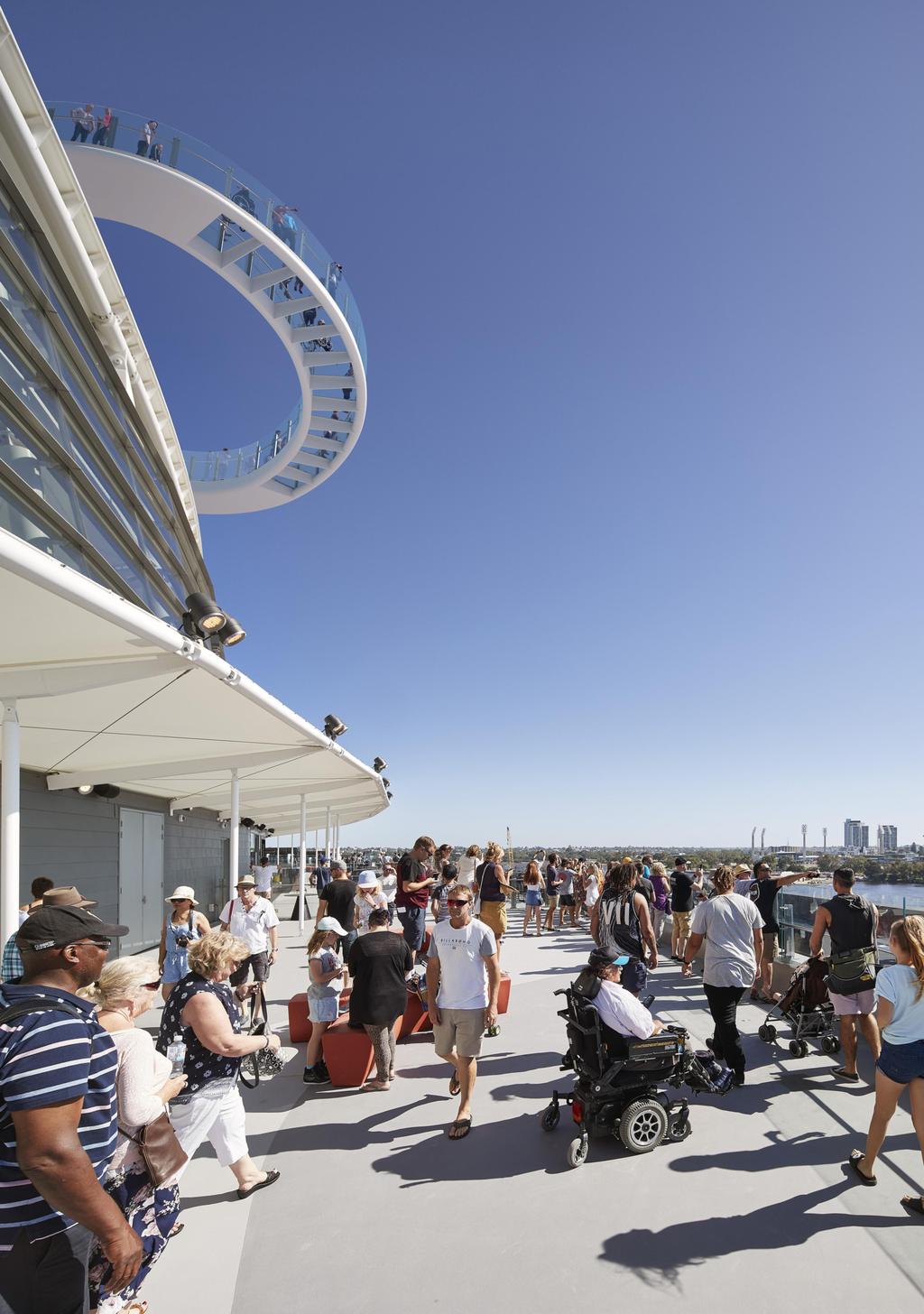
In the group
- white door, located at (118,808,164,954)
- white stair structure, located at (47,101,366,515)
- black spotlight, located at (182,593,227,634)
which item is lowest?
white door, located at (118,808,164,954)

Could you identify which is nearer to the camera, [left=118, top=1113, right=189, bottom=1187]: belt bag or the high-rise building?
[left=118, top=1113, right=189, bottom=1187]: belt bag

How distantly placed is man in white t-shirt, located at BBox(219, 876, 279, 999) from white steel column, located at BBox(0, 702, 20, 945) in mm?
2404

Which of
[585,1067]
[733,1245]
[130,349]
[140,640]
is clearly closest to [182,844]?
[130,349]

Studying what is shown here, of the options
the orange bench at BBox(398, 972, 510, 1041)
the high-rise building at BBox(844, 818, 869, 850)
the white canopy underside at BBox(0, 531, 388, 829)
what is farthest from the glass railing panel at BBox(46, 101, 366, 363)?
the high-rise building at BBox(844, 818, 869, 850)

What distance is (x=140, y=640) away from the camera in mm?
5121

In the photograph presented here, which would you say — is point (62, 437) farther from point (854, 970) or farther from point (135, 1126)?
point (854, 970)

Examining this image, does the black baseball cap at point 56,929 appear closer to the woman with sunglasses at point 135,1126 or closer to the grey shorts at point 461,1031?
the woman with sunglasses at point 135,1126

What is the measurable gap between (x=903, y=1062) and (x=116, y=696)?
6.27 metres

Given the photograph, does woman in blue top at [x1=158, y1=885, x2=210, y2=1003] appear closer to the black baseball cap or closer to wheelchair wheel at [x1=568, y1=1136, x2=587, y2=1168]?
wheelchair wheel at [x1=568, y1=1136, x2=587, y2=1168]

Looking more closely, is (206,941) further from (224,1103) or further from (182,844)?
(182,844)

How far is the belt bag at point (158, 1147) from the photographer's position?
9.55 feet

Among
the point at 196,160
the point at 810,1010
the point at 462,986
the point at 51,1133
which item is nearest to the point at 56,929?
the point at 51,1133

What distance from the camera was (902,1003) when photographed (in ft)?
12.6

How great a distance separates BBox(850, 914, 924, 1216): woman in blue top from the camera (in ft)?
12.4
